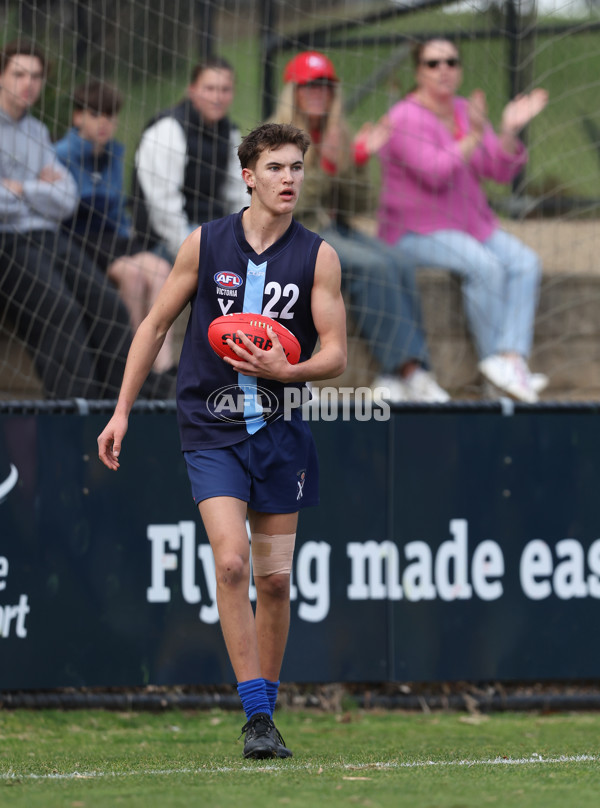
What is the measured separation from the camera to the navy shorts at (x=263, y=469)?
4293 millimetres

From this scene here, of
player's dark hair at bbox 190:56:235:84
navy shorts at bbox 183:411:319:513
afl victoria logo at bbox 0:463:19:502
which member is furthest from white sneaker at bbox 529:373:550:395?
afl victoria logo at bbox 0:463:19:502

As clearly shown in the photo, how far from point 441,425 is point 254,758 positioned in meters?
2.30

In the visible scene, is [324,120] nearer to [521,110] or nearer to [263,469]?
[521,110]

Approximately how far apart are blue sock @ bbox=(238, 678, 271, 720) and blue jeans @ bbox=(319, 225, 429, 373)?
298cm

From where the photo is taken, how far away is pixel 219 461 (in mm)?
4309

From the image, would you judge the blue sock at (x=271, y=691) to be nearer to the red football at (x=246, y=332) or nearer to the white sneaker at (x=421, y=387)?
the red football at (x=246, y=332)

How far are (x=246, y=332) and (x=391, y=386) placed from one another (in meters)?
2.71

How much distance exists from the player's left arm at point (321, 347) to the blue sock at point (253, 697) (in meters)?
1.08

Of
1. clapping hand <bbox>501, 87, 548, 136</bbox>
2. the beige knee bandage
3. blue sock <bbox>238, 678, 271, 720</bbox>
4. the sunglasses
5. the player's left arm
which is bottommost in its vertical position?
blue sock <bbox>238, 678, 271, 720</bbox>

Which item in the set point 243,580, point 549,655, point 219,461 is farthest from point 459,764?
point 549,655

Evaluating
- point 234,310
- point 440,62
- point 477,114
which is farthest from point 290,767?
point 440,62

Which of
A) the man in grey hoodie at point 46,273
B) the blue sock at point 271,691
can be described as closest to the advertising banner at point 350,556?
the man in grey hoodie at point 46,273

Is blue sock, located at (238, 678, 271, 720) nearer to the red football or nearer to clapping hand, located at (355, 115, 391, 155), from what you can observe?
the red football

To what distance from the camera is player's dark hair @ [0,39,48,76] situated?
20.6 ft
